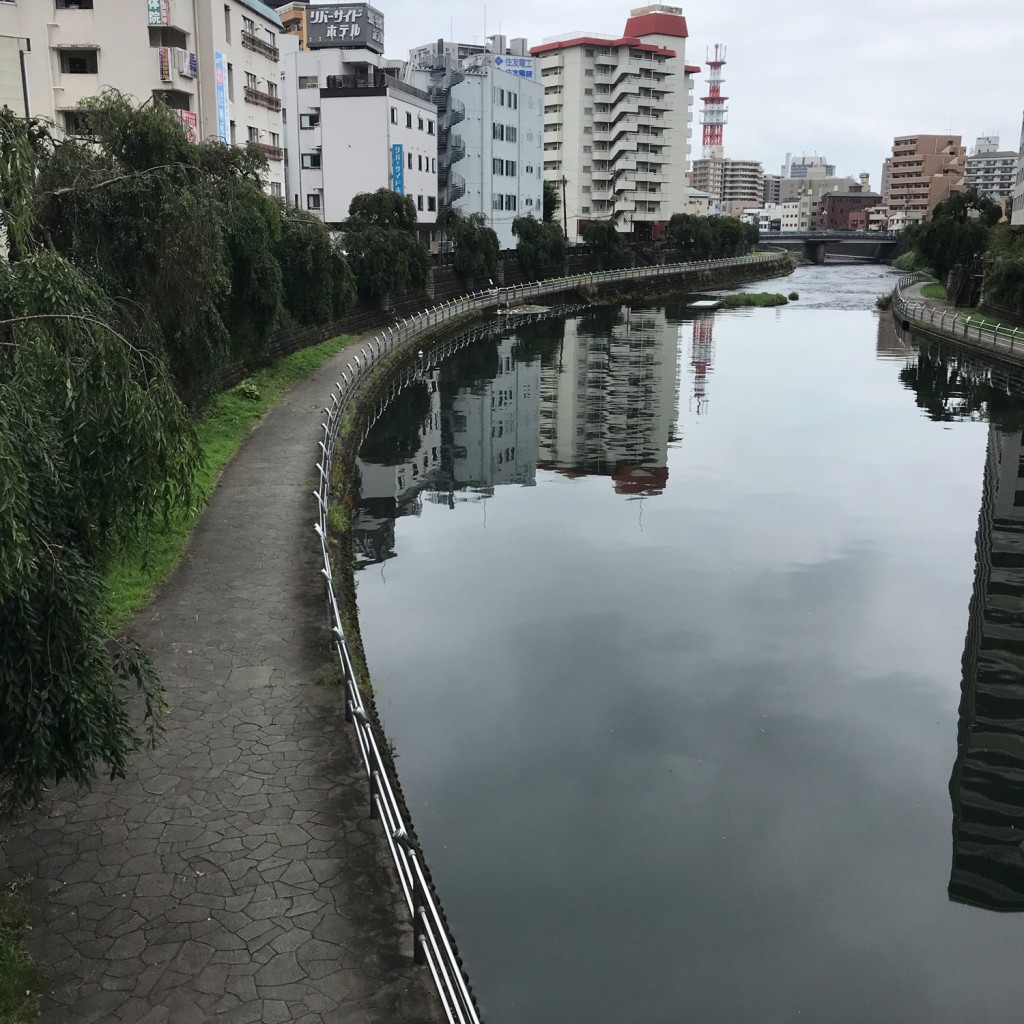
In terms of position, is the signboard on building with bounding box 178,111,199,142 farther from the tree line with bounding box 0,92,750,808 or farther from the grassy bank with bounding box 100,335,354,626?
the tree line with bounding box 0,92,750,808

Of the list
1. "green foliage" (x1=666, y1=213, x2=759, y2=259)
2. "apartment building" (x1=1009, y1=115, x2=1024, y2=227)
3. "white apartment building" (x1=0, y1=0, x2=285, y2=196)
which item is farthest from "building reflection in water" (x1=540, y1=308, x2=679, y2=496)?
"green foliage" (x1=666, y1=213, x2=759, y2=259)

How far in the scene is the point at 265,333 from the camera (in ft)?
92.3

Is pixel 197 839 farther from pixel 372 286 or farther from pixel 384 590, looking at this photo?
pixel 372 286

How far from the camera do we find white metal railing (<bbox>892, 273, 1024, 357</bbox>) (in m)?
46.0

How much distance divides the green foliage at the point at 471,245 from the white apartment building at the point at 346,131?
324 cm

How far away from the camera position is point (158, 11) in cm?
4253

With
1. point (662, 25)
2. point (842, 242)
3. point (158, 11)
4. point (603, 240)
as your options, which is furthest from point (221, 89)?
point (842, 242)

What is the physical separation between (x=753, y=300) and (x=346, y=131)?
1387 inches

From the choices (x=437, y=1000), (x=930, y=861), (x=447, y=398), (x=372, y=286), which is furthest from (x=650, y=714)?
(x=372, y=286)

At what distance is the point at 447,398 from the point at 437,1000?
109 ft

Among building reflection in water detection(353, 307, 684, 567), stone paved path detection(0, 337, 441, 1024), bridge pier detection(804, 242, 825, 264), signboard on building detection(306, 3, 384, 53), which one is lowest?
building reflection in water detection(353, 307, 684, 567)

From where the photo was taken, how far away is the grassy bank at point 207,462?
41.3 ft

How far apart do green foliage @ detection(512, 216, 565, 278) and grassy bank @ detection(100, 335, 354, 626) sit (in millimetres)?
36183

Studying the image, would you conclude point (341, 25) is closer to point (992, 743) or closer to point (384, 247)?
point (384, 247)
